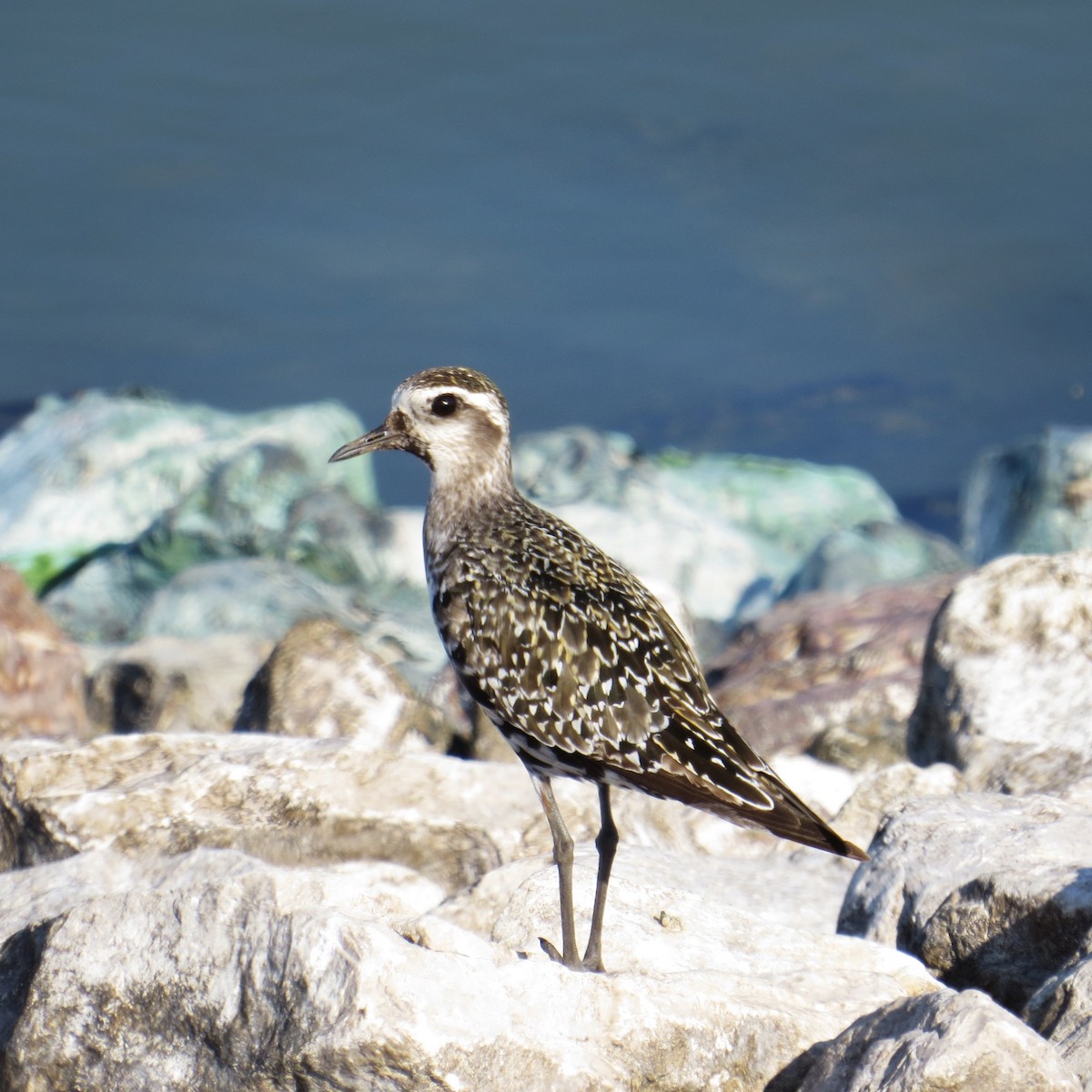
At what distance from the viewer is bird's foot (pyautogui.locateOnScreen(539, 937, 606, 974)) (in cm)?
496

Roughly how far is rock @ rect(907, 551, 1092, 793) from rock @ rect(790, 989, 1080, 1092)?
3.61 metres

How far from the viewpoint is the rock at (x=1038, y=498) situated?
51.8ft

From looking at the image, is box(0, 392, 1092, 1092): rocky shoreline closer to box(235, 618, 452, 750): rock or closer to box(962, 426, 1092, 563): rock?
box(235, 618, 452, 750): rock

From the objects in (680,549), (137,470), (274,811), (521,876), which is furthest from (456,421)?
(137,470)

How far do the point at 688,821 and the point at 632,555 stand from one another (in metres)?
9.92

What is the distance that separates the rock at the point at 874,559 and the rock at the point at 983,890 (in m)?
9.60

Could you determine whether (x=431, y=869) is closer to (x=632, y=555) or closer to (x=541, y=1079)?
(x=541, y=1079)

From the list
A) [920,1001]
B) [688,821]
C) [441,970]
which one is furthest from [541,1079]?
[688,821]

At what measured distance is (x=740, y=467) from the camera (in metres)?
20.9

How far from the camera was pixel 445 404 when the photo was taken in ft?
19.6

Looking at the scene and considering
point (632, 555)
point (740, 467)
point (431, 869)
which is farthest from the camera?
point (740, 467)

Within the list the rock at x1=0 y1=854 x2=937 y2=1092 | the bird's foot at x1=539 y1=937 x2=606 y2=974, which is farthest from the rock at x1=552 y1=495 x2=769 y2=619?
the rock at x1=0 y1=854 x2=937 y2=1092

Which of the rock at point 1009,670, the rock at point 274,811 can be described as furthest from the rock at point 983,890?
the rock at point 274,811

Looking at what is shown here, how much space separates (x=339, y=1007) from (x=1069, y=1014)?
1933 mm
